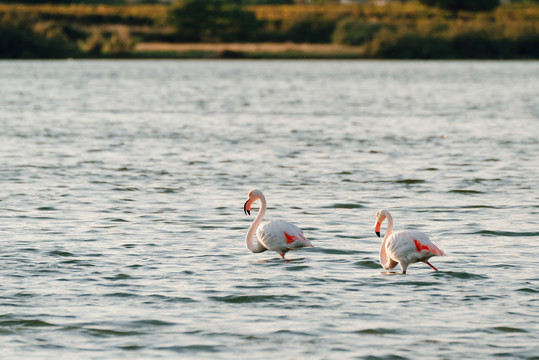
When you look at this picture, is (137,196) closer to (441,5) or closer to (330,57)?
(330,57)

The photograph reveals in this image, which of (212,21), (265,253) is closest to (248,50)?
(212,21)

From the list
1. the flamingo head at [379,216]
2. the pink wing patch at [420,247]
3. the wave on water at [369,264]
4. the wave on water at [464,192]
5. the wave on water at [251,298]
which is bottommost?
the wave on water at [464,192]

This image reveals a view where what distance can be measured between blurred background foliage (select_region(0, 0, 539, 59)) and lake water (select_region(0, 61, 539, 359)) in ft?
261

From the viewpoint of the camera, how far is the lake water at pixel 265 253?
11258 mm

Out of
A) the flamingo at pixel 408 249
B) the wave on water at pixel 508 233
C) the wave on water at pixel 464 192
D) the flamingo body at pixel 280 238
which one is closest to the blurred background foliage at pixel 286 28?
the wave on water at pixel 464 192

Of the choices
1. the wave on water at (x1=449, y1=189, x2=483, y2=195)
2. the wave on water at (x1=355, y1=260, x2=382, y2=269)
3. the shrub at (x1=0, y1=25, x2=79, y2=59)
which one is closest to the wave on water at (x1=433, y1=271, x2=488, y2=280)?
the wave on water at (x1=355, y1=260, x2=382, y2=269)

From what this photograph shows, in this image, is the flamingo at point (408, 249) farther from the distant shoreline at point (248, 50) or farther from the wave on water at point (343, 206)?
the distant shoreline at point (248, 50)

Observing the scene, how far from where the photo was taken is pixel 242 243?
54.0 ft

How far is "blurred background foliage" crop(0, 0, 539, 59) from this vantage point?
11812cm

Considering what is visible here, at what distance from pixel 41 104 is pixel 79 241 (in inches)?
1422

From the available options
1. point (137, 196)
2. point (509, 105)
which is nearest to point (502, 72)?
point (509, 105)

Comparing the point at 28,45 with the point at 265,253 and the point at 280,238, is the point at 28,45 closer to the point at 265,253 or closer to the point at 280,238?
the point at 265,253

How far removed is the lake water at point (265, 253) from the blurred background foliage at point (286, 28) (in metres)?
79.5

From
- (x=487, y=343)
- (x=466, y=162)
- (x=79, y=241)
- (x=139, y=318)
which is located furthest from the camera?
(x=466, y=162)
